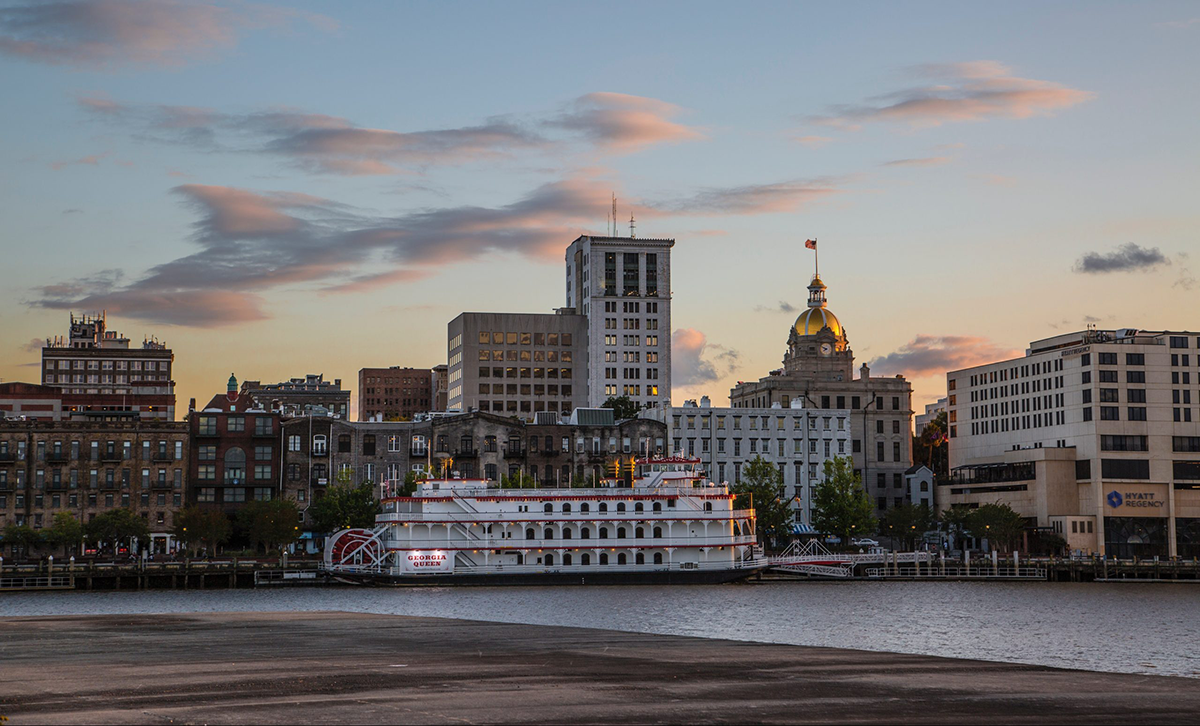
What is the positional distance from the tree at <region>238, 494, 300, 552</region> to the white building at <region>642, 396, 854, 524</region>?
46957mm

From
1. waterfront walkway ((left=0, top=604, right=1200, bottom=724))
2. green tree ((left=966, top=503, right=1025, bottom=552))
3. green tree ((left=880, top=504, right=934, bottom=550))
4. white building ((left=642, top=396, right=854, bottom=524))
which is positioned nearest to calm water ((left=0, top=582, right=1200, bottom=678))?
waterfront walkway ((left=0, top=604, right=1200, bottom=724))

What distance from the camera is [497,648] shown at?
1604 inches

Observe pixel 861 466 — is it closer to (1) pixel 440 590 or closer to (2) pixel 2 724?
(1) pixel 440 590

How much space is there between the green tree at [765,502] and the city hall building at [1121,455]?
32.1m

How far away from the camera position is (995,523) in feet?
492

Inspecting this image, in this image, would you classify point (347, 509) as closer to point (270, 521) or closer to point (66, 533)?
point (270, 521)

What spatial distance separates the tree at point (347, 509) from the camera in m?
129

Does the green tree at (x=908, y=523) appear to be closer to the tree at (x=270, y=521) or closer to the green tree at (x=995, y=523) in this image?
the green tree at (x=995, y=523)

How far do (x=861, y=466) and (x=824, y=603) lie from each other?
97.8 metres

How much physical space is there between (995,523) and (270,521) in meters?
77.6

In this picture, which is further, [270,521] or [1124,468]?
[1124,468]

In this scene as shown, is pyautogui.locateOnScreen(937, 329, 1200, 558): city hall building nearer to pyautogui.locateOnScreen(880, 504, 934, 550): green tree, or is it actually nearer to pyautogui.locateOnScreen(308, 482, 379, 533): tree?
pyautogui.locateOnScreen(880, 504, 934, 550): green tree

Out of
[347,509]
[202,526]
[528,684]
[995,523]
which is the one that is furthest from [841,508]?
[528,684]

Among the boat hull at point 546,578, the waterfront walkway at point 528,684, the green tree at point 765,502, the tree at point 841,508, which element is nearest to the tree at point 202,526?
the boat hull at point 546,578
